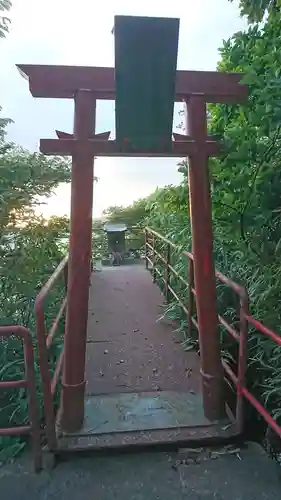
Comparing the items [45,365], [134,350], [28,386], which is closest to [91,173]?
[45,365]

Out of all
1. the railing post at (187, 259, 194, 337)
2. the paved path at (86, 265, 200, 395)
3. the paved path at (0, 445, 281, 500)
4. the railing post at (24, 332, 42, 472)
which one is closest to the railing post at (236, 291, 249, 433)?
the paved path at (0, 445, 281, 500)

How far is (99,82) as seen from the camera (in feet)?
7.45

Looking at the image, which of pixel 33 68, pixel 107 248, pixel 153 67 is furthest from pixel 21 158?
pixel 107 248

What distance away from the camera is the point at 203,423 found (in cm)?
248

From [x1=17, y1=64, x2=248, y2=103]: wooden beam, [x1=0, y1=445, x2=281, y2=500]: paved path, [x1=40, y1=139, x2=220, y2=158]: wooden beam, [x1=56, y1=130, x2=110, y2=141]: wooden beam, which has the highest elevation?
[x1=17, y1=64, x2=248, y2=103]: wooden beam

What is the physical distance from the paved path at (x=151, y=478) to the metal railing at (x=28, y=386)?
0.15 m

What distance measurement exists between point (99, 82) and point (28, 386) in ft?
5.11

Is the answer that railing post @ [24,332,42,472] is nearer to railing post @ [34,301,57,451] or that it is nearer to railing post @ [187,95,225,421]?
railing post @ [34,301,57,451]

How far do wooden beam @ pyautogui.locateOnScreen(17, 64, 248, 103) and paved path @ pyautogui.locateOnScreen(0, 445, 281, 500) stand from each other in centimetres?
189

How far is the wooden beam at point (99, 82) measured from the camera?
2.22 m

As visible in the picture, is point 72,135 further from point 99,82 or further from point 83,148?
point 99,82

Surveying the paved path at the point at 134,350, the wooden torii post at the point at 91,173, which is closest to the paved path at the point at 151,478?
the wooden torii post at the point at 91,173

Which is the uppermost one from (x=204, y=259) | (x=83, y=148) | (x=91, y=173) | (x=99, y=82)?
(x=99, y=82)

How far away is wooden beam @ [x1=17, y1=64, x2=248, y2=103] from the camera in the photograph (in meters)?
2.22
